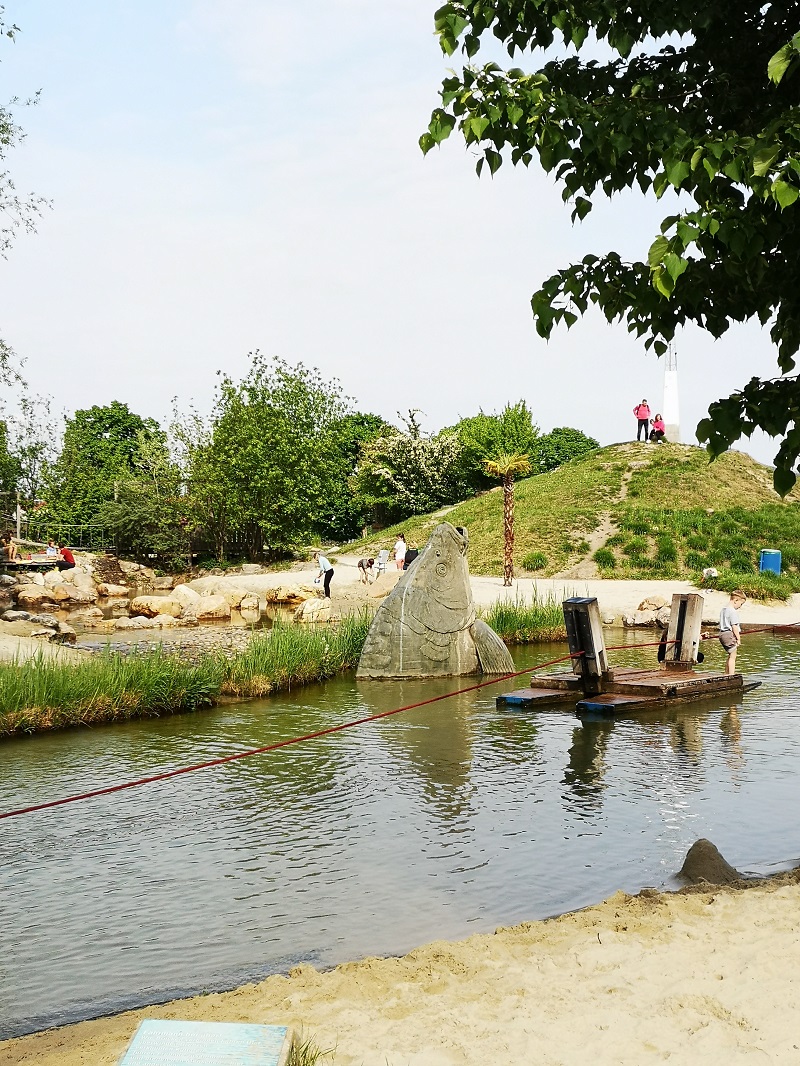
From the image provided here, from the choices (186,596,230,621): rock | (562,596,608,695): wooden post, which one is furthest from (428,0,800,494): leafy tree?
(186,596,230,621): rock

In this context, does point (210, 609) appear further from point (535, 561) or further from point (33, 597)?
point (535, 561)

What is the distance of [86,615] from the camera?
84.1 feet

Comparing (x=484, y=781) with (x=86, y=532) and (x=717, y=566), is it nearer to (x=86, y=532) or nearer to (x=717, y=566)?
(x=717, y=566)

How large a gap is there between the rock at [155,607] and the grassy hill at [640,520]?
1234 centimetres

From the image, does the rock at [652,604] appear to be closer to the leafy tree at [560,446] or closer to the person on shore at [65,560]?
the person on shore at [65,560]

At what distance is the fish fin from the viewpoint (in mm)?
15570

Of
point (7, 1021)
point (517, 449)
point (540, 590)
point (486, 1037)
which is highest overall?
point (517, 449)

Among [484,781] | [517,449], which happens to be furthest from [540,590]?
[517,449]

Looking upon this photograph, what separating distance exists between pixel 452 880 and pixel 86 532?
45048 millimetres

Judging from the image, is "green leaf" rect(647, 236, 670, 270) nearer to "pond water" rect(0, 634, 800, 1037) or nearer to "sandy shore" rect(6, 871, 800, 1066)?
"sandy shore" rect(6, 871, 800, 1066)

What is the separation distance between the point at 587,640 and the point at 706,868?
6.19 m

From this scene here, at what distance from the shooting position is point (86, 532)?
4888 centimetres

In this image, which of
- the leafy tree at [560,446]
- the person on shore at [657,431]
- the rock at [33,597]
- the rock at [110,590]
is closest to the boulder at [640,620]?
the rock at [33,597]

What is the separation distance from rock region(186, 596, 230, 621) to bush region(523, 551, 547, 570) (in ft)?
37.9
